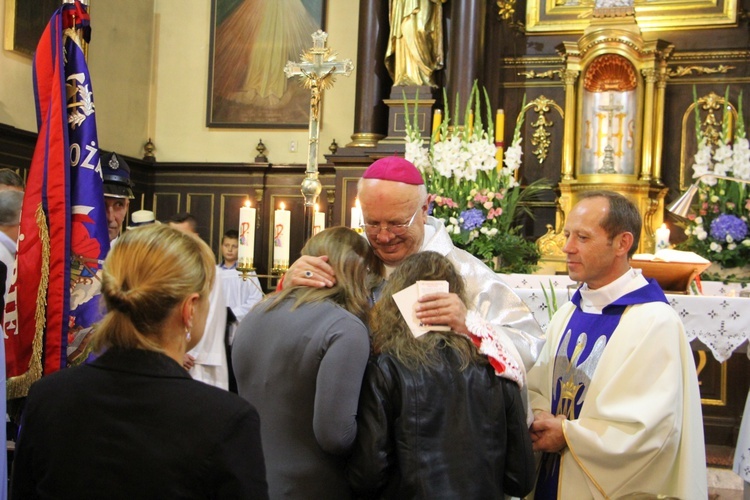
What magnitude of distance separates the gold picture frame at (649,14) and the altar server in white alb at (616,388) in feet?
18.9

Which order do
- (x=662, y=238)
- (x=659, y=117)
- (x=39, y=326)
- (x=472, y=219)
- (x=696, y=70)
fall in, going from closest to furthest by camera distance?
1. (x=39, y=326)
2. (x=472, y=219)
3. (x=662, y=238)
4. (x=659, y=117)
5. (x=696, y=70)

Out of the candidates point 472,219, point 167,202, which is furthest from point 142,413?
point 167,202

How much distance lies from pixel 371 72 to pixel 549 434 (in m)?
6.02

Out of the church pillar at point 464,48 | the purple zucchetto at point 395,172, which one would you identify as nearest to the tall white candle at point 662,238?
the church pillar at point 464,48

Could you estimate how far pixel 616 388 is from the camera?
270 centimetres

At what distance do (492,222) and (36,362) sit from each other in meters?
3.54

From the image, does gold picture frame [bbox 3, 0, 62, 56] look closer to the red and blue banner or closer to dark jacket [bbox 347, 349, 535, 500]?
the red and blue banner

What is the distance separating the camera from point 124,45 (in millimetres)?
9742

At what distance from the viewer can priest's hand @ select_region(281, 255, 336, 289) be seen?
2354 millimetres

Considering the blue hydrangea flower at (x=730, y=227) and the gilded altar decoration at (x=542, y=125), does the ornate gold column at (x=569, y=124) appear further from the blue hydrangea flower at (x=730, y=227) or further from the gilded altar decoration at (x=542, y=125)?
the blue hydrangea flower at (x=730, y=227)

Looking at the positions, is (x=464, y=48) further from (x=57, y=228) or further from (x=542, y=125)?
(x=57, y=228)

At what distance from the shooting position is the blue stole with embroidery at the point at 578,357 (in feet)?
9.43

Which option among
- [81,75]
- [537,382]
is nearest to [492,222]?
[537,382]

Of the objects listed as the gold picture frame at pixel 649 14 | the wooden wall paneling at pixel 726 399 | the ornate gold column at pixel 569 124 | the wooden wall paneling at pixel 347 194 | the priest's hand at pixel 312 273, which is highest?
the gold picture frame at pixel 649 14
